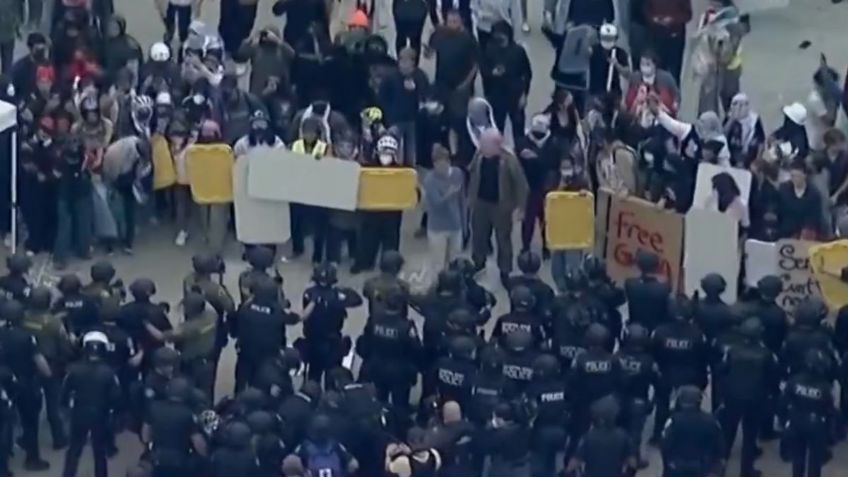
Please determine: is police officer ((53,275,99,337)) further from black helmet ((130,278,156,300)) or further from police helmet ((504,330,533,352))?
police helmet ((504,330,533,352))

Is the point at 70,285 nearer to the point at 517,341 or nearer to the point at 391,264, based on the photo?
the point at 391,264

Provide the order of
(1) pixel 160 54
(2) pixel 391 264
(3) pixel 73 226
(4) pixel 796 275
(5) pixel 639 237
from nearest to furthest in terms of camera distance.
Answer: (2) pixel 391 264 < (4) pixel 796 275 < (5) pixel 639 237 < (3) pixel 73 226 < (1) pixel 160 54

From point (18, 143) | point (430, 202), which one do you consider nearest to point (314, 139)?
point (430, 202)

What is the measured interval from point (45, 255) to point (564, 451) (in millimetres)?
6008

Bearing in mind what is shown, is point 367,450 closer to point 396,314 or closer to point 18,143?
point 396,314

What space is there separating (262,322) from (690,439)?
3.36 metres

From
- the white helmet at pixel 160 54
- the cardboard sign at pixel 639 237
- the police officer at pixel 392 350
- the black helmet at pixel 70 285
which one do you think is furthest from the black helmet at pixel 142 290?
the cardboard sign at pixel 639 237

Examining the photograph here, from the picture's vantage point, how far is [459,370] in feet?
61.5

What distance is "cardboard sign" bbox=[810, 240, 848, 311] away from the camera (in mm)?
20761

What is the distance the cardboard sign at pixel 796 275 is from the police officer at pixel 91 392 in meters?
5.51

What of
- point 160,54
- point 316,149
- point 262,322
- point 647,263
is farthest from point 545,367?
point 160,54

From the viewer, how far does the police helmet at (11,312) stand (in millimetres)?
18922

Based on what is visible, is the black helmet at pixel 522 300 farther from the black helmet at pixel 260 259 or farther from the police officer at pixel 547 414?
the black helmet at pixel 260 259

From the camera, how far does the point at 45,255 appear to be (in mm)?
22922
